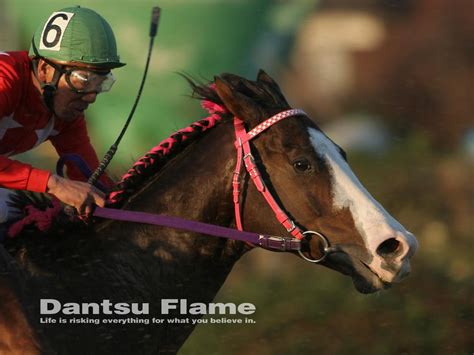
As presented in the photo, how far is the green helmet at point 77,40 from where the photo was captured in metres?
3.35

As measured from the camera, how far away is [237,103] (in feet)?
10.8

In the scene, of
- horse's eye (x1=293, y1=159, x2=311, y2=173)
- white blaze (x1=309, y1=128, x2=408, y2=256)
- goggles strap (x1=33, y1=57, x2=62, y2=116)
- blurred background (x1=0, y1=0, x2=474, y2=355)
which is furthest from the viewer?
blurred background (x1=0, y1=0, x2=474, y2=355)

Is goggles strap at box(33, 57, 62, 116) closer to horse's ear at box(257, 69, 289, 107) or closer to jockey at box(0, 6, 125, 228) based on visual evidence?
jockey at box(0, 6, 125, 228)

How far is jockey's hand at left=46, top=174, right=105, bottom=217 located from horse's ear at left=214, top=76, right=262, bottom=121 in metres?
0.63

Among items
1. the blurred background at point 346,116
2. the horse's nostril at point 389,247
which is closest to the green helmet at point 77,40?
the horse's nostril at point 389,247

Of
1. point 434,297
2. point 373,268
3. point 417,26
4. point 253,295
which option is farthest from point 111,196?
point 417,26

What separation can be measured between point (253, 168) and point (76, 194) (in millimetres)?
691

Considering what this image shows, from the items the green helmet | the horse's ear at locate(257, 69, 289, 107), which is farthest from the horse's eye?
the green helmet

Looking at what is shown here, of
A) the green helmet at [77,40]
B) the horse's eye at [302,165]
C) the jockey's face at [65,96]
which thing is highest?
the green helmet at [77,40]

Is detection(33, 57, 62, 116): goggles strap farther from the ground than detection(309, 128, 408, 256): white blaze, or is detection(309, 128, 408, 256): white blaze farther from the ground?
detection(33, 57, 62, 116): goggles strap

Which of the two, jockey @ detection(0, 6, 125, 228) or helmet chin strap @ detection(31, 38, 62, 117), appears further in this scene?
helmet chin strap @ detection(31, 38, 62, 117)

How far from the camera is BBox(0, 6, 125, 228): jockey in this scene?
3227 mm

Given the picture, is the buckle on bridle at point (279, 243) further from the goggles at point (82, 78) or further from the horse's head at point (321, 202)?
the goggles at point (82, 78)

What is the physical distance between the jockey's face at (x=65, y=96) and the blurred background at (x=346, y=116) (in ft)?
8.96
